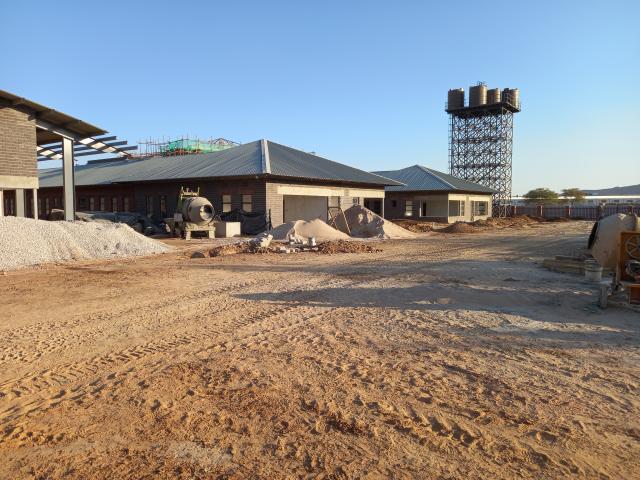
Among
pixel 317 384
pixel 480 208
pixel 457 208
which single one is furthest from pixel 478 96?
pixel 317 384

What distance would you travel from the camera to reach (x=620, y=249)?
30.7ft

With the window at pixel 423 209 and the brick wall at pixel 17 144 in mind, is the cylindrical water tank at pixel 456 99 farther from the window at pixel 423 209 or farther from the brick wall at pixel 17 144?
the brick wall at pixel 17 144

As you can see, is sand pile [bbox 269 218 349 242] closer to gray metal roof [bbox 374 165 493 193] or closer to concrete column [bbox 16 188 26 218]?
concrete column [bbox 16 188 26 218]

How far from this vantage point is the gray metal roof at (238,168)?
92.8 feet

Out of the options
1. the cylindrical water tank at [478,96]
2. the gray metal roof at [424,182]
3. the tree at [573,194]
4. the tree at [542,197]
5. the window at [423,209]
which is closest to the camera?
the gray metal roof at [424,182]

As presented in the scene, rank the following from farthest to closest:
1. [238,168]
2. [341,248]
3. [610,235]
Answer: [238,168]
[341,248]
[610,235]

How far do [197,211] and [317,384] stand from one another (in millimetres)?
20248

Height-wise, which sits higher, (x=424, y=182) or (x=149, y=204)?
(x=424, y=182)

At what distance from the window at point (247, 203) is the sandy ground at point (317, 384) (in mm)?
17366

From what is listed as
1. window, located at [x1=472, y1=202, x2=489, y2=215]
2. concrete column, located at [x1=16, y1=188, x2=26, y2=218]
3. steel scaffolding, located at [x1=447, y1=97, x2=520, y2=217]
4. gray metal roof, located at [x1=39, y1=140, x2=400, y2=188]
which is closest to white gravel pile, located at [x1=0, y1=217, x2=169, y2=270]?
concrete column, located at [x1=16, y1=188, x2=26, y2=218]

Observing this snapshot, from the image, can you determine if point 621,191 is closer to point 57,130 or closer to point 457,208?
point 457,208

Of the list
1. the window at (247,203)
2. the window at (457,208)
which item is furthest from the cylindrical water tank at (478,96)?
the window at (247,203)

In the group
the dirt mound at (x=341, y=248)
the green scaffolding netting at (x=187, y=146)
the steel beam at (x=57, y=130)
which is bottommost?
the dirt mound at (x=341, y=248)

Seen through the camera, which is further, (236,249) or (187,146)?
(187,146)
